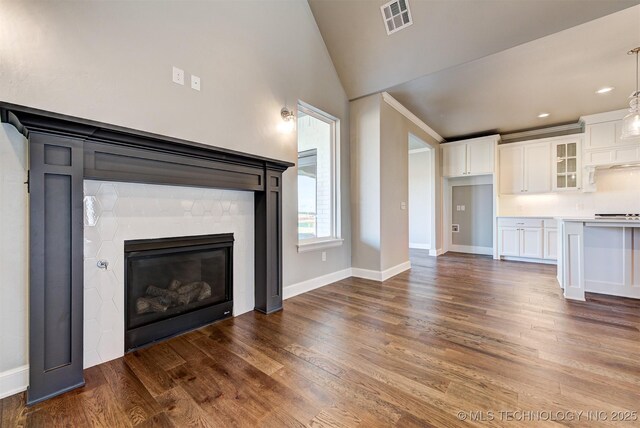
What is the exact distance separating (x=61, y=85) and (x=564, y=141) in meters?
7.19

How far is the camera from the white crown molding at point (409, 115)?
4.15 m

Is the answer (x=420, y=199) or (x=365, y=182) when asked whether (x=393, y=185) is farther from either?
(x=420, y=199)

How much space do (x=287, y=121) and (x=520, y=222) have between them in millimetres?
5060

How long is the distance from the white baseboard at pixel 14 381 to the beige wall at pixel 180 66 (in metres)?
0.28

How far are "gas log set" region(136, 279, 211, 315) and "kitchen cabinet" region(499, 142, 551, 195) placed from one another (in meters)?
6.18

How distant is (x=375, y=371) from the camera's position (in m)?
1.74

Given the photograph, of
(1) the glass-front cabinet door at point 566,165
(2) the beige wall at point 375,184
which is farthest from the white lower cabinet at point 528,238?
(2) the beige wall at point 375,184

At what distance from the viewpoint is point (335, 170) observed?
404cm

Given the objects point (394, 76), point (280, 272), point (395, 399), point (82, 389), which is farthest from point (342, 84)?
point (82, 389)

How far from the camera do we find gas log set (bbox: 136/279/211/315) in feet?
7.00

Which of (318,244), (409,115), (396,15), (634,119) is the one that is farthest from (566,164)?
(318,244)

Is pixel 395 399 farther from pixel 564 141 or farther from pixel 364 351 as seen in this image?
pixel 564 141

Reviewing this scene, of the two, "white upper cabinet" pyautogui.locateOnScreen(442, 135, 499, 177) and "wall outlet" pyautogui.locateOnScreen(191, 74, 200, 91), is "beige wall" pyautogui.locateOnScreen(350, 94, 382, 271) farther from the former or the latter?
"white upper cabinet" pyautogui.locateOnScreen(442, 135, 499, 177)

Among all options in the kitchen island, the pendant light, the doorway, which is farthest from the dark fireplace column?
the doorway
